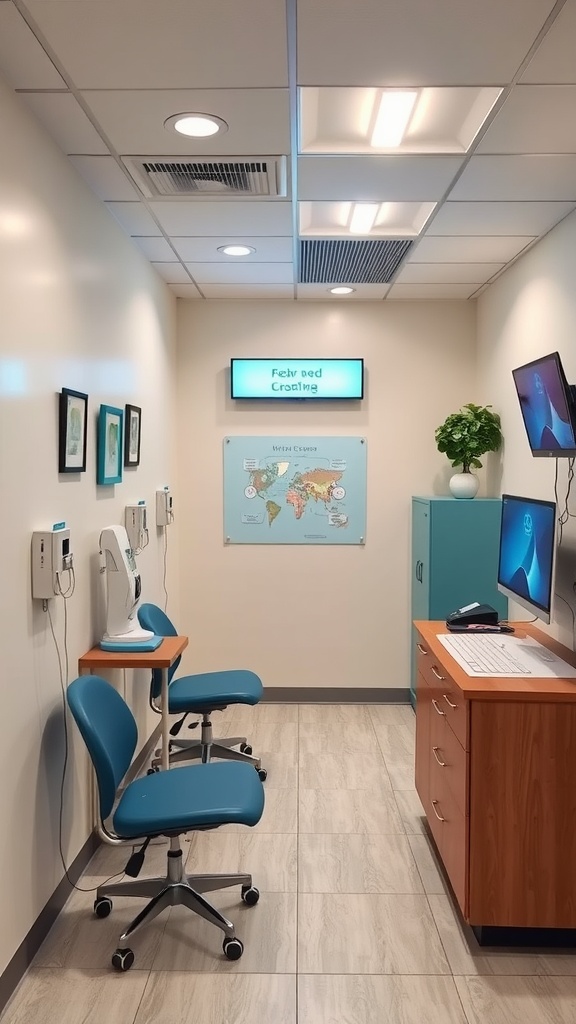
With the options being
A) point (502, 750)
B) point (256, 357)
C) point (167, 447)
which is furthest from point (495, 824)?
point (256, 357)

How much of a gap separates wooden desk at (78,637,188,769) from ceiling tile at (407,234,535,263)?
7.81ft

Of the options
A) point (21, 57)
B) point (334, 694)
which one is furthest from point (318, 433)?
point (21, 57)

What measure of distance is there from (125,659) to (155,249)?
2176 mm

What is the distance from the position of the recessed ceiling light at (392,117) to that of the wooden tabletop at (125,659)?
7.02 ft

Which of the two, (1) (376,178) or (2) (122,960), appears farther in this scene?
(1) (376,178)

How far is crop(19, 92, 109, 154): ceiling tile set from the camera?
2170 mm

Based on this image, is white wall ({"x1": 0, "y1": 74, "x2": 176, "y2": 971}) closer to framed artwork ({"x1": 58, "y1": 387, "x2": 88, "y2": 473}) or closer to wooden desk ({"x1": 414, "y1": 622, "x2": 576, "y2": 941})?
framed artwork ({"x1": 58, "y1": 387, "x2": 88, "y2": 473})

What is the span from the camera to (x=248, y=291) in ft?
14.9

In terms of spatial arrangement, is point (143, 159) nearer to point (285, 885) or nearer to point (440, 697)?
point (440, 697)

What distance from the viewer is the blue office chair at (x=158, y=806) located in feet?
7.27

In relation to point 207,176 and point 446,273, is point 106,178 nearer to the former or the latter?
point 207,176

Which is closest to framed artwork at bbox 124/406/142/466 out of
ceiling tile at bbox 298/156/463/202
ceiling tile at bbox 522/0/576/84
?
ceiling tile at bbox 298/156/463/202

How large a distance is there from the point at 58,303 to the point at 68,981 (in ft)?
7.46

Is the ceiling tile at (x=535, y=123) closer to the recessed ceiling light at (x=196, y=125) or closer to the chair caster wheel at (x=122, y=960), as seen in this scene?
the recessed ceiling light at (x=196, y=125)
